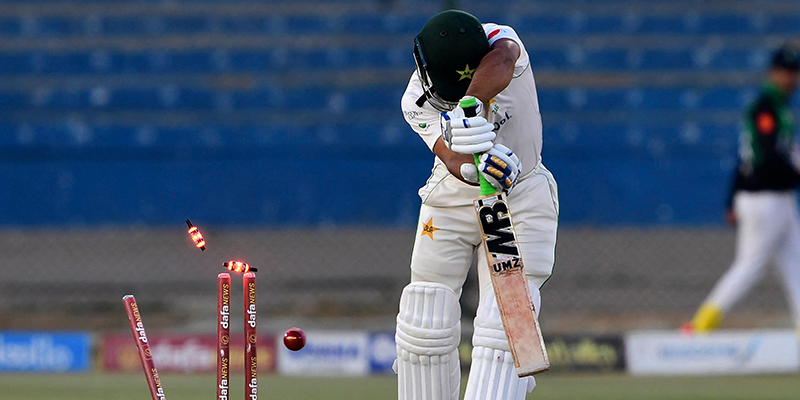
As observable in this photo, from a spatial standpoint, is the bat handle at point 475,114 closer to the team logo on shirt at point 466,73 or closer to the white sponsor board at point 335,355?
the team logo on shirt at point 466,73

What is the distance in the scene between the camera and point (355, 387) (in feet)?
21.1

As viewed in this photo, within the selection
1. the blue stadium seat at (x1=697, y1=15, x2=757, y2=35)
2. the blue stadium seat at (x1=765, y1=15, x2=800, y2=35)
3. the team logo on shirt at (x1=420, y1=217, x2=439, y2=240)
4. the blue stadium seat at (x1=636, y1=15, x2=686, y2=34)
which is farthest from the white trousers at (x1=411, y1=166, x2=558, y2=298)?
the blue stadium seat at (x1=765, y1=15, x2=800, y2=35)

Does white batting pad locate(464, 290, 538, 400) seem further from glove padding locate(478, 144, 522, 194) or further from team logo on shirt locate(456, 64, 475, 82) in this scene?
team logo on shirt locate(456, 64, 475, 82)

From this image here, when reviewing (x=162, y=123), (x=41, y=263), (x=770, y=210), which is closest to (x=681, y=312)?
(x=770, y=210)

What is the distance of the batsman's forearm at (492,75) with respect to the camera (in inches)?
140

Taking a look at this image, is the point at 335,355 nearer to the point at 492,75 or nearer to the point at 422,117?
the point at 422,117

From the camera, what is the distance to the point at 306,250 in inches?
345

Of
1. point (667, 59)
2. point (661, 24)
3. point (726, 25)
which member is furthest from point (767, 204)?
point (726, 25)

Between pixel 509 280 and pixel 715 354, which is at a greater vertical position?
pixel 715 354

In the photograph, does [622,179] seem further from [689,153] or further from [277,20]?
[277,20]

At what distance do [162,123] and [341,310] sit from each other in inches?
158

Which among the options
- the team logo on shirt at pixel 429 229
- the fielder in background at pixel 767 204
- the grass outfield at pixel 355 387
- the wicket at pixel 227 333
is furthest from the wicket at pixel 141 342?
the fielder in background at pixel 767 204

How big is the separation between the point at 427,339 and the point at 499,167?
0.76 meters

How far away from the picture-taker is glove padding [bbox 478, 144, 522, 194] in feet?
11.2
